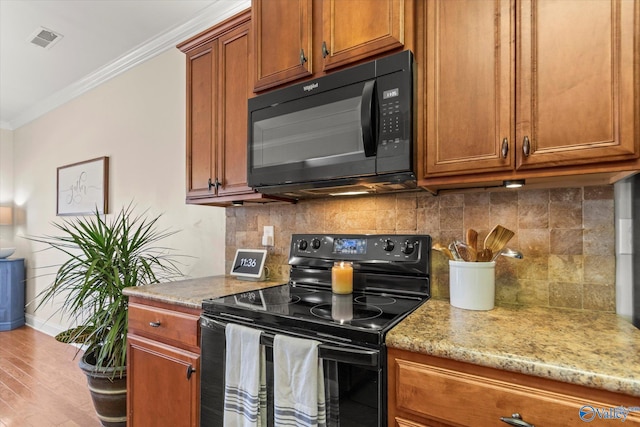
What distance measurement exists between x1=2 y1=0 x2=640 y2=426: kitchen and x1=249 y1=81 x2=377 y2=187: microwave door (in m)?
0.39

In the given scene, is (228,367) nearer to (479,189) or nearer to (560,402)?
(560,402)

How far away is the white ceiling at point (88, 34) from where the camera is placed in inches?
93.4

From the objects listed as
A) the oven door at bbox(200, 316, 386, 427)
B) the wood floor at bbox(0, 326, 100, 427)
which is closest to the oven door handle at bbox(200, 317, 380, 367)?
the oven door at bbox(200, 316, 386, 427)

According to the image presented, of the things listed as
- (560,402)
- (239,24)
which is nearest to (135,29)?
(239,24)

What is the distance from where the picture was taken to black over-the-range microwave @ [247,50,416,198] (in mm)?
1299

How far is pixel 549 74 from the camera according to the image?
3.56ft

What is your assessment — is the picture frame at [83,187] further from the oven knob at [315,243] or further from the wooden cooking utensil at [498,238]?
the wooden cooking utensil at [498,238]

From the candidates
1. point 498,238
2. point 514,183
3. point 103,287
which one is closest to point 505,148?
point 514,183

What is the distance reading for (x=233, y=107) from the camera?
1.87 meters

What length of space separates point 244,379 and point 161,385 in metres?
0.61

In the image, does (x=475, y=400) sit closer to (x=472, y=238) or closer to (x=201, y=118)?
(x=472, y=238)

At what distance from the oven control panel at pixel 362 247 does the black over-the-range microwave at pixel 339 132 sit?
0.76 feet

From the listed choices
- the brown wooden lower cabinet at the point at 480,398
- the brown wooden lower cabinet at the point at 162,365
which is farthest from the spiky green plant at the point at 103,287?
the brown wooden lower cabinet at the point at 480,398

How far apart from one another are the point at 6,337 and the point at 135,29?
3.84m
